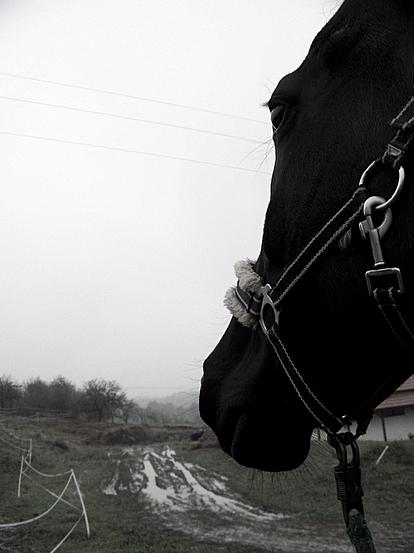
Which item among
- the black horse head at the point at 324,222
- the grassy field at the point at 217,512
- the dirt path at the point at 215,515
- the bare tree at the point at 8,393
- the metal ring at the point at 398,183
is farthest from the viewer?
the bare tree at the point at 8,393

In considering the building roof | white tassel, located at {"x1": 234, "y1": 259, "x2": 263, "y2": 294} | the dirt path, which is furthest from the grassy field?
the building roof

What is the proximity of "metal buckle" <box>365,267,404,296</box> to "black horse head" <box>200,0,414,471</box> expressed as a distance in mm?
33

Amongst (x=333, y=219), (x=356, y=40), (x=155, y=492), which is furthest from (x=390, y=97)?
(x=155, y=492)

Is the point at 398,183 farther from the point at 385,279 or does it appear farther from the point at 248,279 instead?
the point at 248,279

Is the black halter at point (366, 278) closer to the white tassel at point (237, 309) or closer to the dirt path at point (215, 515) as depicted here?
the white tassel at point (237, 309)

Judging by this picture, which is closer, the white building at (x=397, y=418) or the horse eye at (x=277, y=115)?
the horse eye at (x=277, y=115)

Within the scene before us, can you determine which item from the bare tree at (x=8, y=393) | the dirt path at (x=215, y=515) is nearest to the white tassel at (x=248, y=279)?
the dirt path at (x=215, y=515)

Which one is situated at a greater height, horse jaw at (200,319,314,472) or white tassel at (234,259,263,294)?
white tassel at (234,259,263,294)

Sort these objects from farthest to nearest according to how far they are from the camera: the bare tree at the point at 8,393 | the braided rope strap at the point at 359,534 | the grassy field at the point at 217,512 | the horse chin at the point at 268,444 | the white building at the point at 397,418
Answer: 1. the bare tree at the point at 8,393
2. the white building at the point at 397,418
3. the grassy field at the point at 217,512
4. the horse chin at the point at 268,444
5. the braided rope strap at the point at 359,534

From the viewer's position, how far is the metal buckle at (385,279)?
112 cm

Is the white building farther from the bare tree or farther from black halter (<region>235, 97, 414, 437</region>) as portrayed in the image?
the bare tree

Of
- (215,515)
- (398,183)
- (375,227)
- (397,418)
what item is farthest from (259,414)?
(397,418)

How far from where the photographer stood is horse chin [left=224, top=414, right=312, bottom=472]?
1623 mm

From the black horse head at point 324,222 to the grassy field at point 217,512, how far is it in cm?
75
